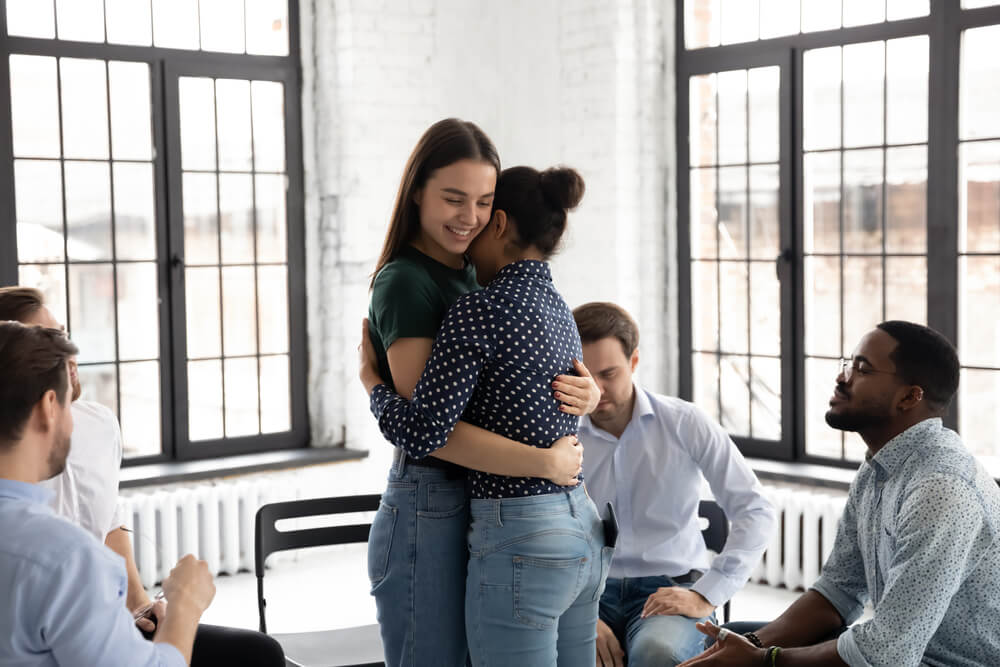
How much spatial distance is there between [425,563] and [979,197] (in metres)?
3.64

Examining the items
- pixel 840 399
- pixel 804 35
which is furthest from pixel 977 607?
pixel 804 35

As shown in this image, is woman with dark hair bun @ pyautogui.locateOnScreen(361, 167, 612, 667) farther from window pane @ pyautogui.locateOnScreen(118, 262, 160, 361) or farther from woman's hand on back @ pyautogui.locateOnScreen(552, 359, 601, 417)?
window pane @ pyautogui.locateOnScreen(118, 262, 160, 361)

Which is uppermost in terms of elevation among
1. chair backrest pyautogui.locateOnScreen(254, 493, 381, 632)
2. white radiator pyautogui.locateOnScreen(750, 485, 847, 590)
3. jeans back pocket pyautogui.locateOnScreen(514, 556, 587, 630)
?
jeans back pocket pyautogui.locateOnScreen(514, 556, 587, 630)

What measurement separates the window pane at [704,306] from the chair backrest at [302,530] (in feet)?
9.56

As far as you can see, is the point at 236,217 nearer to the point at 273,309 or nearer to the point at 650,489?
the point at 273,309

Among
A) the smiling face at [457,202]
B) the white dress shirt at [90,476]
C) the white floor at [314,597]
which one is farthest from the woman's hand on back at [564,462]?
the white floor at [314,597]

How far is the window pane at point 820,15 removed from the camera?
528cm

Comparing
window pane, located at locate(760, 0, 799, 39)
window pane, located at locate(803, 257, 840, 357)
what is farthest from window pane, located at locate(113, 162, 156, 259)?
window pane, located at locate(803, 257, 840, 357)

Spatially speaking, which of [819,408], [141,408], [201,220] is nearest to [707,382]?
[819,408]

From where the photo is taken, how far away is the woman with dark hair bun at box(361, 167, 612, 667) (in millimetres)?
2111

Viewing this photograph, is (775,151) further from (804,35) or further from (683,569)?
(683,569)

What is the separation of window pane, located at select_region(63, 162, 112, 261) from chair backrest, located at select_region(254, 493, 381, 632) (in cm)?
259

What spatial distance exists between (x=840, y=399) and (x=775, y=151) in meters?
3.19

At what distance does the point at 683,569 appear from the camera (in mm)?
3004
